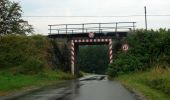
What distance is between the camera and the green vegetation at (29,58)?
38188mm

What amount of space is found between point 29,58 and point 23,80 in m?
9.91

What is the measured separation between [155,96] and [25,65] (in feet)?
73.9

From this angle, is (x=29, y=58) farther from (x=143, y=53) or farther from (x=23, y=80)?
(x=143, y=53)

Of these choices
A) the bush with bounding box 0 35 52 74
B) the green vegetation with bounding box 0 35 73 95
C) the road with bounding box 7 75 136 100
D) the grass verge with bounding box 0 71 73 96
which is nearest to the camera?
the road with bounding box 7 75 136 100

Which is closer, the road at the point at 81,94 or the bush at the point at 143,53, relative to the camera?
the road at the point at 81,94

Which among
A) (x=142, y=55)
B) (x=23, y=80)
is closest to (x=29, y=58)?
(x=23, y=80)

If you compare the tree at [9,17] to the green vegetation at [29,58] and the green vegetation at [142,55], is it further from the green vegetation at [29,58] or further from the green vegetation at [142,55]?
the green vegetation at [142,55]

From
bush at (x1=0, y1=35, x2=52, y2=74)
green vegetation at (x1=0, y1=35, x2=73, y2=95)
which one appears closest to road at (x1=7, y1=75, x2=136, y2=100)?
green vegetation at (x1=0, y1=35, x2=73, y2=95)

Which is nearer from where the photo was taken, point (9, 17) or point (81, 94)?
point (81, 94)

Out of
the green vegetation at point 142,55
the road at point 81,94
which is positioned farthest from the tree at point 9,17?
the road at point 81,94

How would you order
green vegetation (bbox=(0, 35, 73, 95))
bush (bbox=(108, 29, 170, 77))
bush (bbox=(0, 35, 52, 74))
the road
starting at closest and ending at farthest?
the road, green vegetation (bbox=(0, 35, 73, 95)), bush (bbox=(0, 35, 52, 74)), bush (bbox=(108, 29, 170, 77))

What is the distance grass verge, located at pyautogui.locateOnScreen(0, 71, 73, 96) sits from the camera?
2572cm

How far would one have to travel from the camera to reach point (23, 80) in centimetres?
3200

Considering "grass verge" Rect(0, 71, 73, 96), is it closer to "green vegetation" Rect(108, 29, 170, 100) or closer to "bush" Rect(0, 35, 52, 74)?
"bush" Rect(0, 35, 52, 74)
